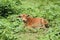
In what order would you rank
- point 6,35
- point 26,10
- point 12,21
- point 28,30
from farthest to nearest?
point 26,10, point 12,21, point 28,30, point 6,35

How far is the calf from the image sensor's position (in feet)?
24.2

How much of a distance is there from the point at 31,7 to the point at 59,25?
201cm

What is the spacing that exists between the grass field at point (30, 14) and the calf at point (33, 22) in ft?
0.49

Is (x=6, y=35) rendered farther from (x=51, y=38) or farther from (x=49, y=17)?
(x=49, y=17)

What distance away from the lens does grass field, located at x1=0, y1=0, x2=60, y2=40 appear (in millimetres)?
6766

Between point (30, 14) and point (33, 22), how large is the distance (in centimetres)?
97

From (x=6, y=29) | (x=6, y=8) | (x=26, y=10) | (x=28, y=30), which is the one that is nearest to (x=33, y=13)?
(x=26, y=10)

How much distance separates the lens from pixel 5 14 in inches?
326

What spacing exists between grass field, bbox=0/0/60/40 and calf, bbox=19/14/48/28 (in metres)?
0.15

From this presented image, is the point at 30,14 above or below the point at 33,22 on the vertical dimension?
below

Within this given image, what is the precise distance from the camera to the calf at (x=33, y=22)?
737 cm

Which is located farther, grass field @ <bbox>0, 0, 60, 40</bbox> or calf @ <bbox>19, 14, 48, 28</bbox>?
calf @ <bbox>19, 14, 48, 28</bbox>

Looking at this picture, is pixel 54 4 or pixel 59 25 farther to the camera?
pixel 54 4

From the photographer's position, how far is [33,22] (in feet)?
24.5
